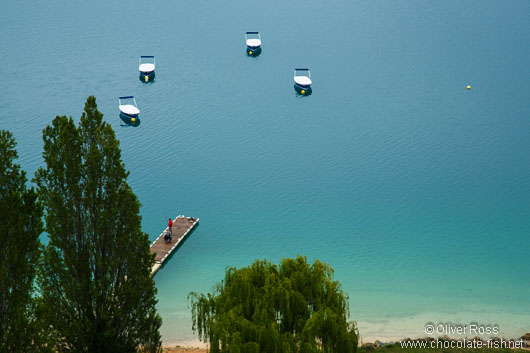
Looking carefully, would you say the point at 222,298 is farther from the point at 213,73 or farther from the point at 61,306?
the point at 213,73

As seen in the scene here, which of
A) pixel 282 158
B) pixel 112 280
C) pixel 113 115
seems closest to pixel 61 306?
pixel 112 280

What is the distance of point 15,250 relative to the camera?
2208cm

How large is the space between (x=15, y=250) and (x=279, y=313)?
1097 centimetres

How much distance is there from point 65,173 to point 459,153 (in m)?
39.7

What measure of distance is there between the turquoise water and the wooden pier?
2.21 feet

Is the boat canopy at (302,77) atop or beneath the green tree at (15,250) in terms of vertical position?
atop

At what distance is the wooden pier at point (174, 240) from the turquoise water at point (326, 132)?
0.67 metres

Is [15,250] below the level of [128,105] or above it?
below

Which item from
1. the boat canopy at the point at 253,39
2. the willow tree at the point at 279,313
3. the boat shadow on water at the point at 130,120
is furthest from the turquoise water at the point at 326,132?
the willow tree at the point at 279,313

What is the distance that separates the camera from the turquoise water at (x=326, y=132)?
43.4 meters

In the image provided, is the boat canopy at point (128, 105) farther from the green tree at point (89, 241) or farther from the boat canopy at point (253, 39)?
the green tree at point (89, 241)

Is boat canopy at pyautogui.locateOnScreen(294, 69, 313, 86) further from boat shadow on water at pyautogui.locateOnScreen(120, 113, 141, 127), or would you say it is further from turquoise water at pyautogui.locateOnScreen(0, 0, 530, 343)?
boat shadow on water at pyautogui.locateOnScreen(120, 113, 141, 127)

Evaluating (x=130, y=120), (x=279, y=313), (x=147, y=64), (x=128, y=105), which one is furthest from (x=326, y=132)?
(x=279, y=313)

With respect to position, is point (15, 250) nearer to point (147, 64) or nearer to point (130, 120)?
point (130, 120)
